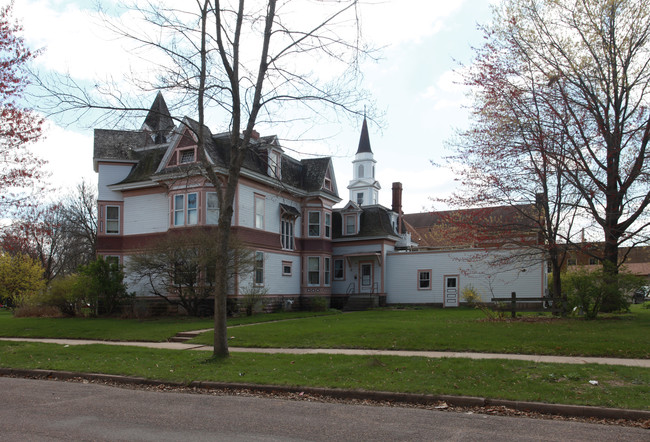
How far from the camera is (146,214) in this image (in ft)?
95.9

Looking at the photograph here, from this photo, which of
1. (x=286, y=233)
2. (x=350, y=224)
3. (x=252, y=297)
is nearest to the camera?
(x=252, y=297)

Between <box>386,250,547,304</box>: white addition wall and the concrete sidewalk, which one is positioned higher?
<box>386,250,547,304</box>: white addition wall

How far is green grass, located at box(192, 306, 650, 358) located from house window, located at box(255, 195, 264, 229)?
34.1 ft

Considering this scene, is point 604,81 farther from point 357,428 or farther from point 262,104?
point 357,428

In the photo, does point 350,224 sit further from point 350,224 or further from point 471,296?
point 471,296

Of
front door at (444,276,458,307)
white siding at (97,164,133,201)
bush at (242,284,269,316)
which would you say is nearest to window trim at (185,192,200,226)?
bush at (242,284,269,316)

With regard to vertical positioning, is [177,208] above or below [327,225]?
above

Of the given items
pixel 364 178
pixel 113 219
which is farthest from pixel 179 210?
pixel 364 178

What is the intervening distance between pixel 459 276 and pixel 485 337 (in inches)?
807

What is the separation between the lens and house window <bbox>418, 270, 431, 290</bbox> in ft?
116

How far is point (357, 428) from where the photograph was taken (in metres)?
6.96

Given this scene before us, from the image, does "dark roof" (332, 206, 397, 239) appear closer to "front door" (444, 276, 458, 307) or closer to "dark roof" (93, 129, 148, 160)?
"front door" (444, 276, 458, 307)

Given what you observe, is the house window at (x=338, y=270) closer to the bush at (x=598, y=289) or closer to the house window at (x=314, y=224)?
the house window at (x=314, y=224)

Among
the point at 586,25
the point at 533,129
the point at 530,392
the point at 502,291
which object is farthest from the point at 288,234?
the point at 530,392
